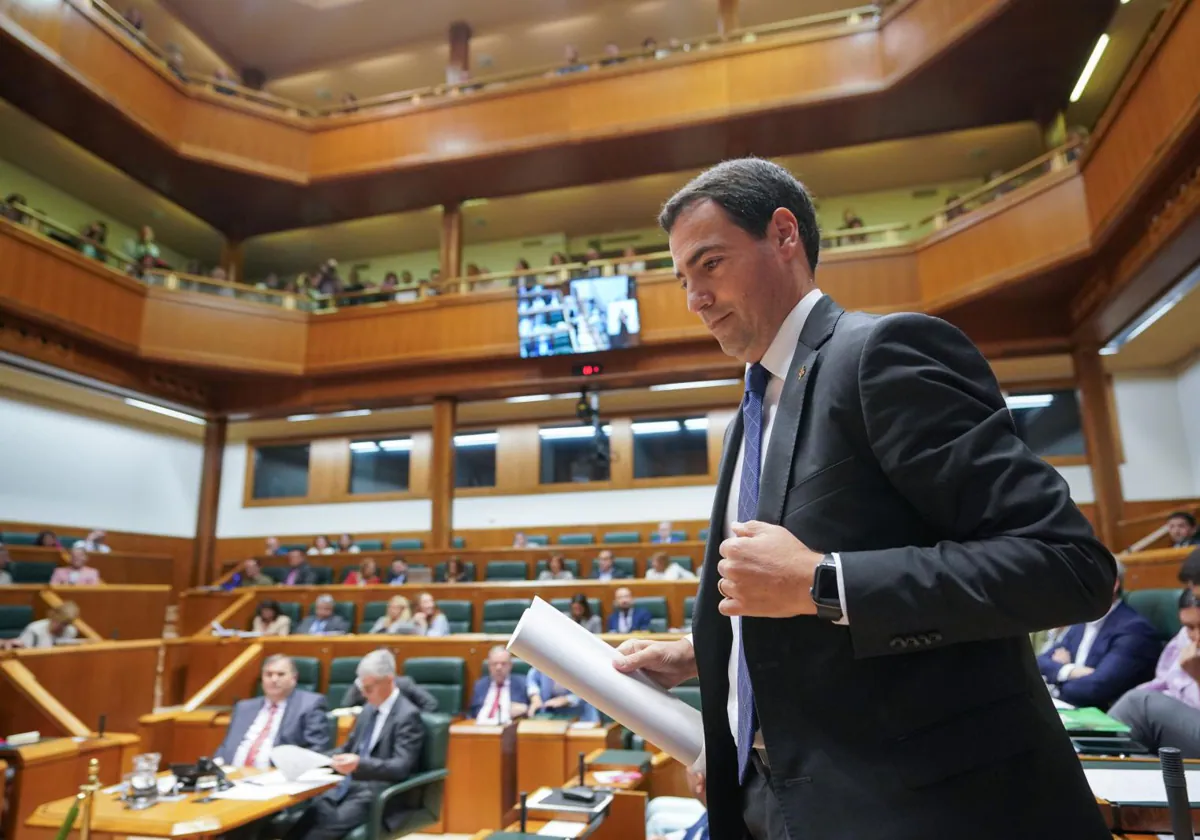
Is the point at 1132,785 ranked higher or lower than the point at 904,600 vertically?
lower

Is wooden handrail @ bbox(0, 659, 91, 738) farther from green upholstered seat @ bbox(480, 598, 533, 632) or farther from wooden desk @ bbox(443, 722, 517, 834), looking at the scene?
green upholstered seat @ bbox(480, 598, 533, 632)

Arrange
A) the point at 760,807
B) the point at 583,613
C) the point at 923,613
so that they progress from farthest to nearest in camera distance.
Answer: the point at 583,613, the point at 760,807, the point at 923,613

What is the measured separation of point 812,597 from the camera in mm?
656

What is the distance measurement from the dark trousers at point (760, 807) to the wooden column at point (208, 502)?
1028 cm

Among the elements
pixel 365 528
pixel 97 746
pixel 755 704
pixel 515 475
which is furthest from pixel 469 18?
pixel 755 704

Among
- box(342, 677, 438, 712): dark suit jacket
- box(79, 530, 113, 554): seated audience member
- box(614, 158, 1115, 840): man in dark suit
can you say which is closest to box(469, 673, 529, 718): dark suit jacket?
box(342, 677, 438, 712): dark suit jacket

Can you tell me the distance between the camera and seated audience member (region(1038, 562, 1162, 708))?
2.83 metres

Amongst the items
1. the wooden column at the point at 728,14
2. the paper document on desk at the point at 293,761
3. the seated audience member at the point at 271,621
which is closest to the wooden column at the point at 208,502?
the seated audience member at the point at 271,621

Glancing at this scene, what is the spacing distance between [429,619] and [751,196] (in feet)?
18.3

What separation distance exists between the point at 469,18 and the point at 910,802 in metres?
11.2

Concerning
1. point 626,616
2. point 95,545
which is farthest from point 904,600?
point 95,545

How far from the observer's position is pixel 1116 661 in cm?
285

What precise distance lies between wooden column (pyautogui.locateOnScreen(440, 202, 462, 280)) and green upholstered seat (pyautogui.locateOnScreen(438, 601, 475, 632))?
4.33m

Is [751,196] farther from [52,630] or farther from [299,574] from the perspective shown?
[299,574]
